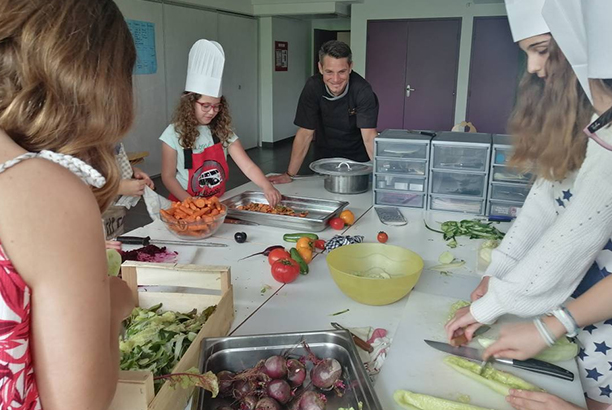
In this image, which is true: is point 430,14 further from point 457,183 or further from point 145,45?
point 457,183

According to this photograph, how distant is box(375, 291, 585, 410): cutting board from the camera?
1.05 m

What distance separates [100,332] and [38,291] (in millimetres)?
107

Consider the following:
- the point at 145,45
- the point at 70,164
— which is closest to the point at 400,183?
the point at 70,164

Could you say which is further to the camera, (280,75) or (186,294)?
(280,75)

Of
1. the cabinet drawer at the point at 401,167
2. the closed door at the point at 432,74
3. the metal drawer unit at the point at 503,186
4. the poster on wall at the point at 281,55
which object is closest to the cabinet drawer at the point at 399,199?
the cabinet drawer at the point at 401,167

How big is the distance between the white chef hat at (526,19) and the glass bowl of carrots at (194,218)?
50.1 inches

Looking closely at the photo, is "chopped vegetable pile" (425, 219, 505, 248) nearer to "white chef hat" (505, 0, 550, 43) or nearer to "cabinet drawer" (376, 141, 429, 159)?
"cabinet drawer" (376, 141, 429, 159)

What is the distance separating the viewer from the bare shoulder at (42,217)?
2.11 feet

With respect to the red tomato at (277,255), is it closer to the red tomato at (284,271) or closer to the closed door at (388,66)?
the red tomato at (284,271)

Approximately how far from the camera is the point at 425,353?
119 centimetres

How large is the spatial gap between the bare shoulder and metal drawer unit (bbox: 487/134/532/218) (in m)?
1.98

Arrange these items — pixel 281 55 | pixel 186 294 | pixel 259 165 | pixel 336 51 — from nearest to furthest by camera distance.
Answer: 1. pixel 186 294
2. pixel 336 51
3. pixel 259 165
4. pixel 281 55

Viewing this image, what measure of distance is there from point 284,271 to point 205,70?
143 cm

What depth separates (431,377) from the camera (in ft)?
3.64
